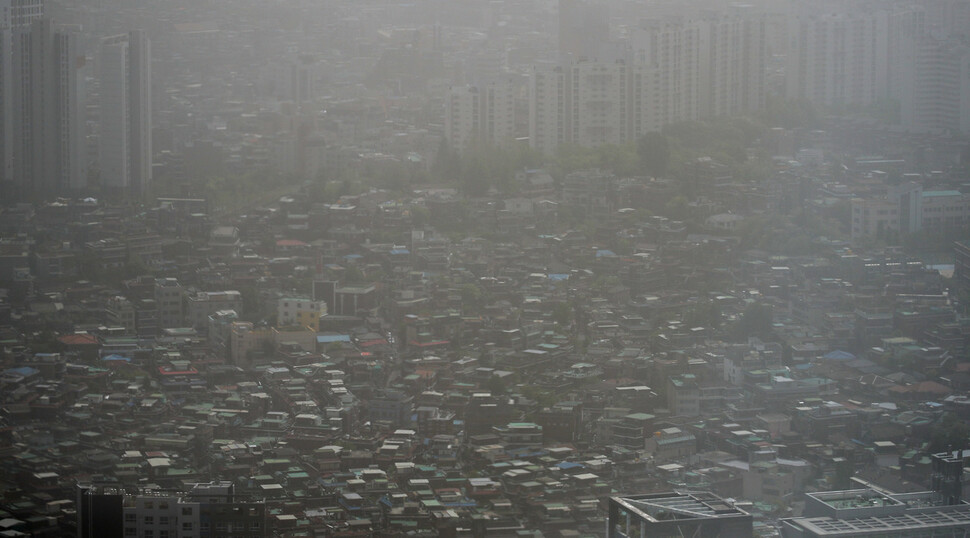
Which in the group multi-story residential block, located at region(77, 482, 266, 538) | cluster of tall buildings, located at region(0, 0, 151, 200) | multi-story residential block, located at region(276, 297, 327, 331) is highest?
cluster of tall buildings, located at region(0, 0, 151, 200)

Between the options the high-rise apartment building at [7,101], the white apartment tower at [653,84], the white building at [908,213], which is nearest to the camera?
the white building at [908,213]

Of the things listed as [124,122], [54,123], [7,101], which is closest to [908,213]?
[124,122]

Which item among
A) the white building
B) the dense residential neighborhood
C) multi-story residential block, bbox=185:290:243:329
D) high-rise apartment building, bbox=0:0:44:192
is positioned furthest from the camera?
high-rise apartment building, bbox=0:0:44:192

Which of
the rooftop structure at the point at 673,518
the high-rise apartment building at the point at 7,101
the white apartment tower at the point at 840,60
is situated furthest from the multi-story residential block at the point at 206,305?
the white apartment tower at the point at 840,60

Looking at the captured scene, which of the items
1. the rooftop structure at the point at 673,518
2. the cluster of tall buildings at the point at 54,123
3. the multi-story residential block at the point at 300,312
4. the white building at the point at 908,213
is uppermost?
the cluster of tall buildings at the point at 54,123

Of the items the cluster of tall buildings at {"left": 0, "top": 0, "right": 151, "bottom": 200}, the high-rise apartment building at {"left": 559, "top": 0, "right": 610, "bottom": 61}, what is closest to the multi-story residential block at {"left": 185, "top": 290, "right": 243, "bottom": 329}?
the cluster of tall buildings at {"left": 0, "top": 0, "right": 151, "bottom": 200}

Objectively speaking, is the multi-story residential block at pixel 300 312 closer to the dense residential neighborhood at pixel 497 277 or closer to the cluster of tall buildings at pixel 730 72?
the dense residential neighborhood at pixel 497 277

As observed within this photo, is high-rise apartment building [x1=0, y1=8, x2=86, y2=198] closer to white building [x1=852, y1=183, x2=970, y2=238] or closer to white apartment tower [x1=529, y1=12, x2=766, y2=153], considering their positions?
white apartment tower [x1=529, y1=12, x2=766, y2=153]

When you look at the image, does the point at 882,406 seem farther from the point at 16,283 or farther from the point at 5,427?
the point at 16,283
